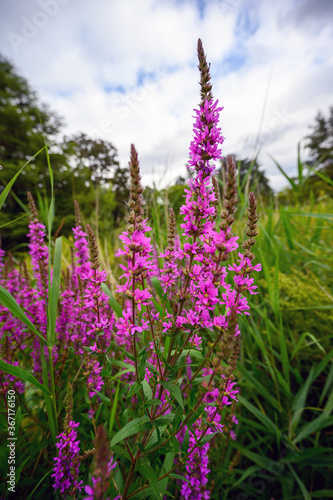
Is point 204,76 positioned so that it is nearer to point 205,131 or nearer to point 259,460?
point 205,131

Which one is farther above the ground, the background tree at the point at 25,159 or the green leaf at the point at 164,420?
the background tree at the point at 25,159

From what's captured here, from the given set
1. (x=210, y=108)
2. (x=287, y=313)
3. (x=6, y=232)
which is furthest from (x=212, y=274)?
(x=6, y=232)

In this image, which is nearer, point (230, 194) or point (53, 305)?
point (230, 194)

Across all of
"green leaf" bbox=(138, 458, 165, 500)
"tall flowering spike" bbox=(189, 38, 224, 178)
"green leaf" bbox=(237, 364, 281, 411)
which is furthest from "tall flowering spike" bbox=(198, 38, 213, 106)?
"green leaf" bbox=(237, 364, 281, 411)

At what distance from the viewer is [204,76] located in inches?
53.5

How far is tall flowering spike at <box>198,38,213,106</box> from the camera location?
52.4 inches

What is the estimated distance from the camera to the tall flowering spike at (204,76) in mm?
1330

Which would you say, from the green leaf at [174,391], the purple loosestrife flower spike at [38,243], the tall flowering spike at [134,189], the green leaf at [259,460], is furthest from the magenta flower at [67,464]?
the green leaf at [259,460]

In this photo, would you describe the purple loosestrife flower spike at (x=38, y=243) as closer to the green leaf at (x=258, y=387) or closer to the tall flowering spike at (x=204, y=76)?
the tall flowering spike at (x=204, y=76)

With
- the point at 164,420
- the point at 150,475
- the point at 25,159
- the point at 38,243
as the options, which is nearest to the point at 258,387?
the point at 164,420

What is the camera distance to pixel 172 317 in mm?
1394

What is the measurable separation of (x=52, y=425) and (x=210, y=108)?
2.34 m

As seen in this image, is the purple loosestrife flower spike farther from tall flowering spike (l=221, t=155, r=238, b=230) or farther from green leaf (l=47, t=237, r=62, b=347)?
tall flowering spike (l=221, t=155, r=238, b=230)

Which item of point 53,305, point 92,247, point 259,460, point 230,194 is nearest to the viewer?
point 230,194
